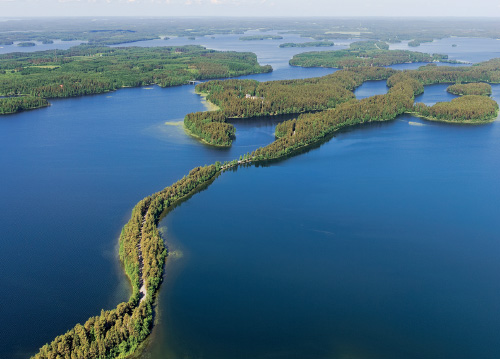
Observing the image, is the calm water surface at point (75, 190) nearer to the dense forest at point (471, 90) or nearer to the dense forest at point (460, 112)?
the dense forest at point (460, 112)


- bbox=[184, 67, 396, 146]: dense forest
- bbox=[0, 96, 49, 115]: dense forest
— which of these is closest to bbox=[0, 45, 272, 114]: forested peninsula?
bbox=[0, 96, 49, 115]: dense forest

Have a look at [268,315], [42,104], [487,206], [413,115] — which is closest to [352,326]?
[268,315]

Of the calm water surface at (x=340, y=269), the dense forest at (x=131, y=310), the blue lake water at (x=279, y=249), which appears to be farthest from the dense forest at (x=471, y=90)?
the dense forest at (x=131, y=310)

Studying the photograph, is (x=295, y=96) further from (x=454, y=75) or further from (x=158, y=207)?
(x=454, y=75)

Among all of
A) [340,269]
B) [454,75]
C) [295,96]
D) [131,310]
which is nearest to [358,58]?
[454,75]

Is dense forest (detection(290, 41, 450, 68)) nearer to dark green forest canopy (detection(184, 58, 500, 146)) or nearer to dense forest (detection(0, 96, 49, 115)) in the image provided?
dark green forest canopy (detection(184, 58, 500, 146))

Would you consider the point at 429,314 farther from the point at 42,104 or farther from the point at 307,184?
the point at 42,104
